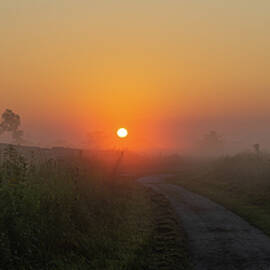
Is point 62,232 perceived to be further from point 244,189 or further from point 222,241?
point 244,189

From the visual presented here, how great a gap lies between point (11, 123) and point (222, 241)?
305 feet

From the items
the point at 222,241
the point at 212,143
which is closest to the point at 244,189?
the point at 222,241

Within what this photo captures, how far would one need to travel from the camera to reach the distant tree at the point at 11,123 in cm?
9300

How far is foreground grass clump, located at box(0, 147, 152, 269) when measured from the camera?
8.34m

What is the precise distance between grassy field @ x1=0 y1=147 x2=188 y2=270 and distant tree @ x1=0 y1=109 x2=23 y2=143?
87302 mm

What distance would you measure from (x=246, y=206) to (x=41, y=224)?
13.9m

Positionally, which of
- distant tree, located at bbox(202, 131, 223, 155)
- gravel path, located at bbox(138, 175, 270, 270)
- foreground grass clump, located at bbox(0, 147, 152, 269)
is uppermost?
distant tree, located at bbox(202, 131, 223, 155)

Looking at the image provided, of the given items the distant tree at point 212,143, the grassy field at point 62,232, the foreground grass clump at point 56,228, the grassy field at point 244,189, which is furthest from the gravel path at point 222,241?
the distant tree at point 212,143

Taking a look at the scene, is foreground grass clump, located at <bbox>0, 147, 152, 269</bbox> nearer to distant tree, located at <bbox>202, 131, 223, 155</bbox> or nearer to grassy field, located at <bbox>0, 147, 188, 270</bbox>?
grassy field, located at <bbox>0, 147, 188, 270</bbox>

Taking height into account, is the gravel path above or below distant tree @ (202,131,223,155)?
below

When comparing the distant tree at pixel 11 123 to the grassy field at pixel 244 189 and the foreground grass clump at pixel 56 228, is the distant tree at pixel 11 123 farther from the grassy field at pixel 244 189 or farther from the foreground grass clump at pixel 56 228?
the foreground grass clump at pixel 56 228

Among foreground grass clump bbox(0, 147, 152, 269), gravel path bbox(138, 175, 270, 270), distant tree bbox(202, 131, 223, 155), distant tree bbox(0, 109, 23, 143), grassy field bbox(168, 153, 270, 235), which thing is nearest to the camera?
foreground grass clump bbox(0, 147, 152, 269)

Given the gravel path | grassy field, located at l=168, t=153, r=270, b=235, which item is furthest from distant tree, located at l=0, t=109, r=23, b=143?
the gravel path

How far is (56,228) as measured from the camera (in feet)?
31.6
